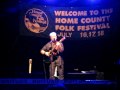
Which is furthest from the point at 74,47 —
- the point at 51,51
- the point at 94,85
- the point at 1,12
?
the point at 94,85

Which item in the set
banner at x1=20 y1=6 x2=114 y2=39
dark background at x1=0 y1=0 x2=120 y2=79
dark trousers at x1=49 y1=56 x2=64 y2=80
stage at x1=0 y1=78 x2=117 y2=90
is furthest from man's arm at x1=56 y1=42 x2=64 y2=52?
stage at x1=0 y1=78 x2=117 y2=90

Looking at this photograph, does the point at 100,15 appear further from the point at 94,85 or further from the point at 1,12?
the point at 94,85

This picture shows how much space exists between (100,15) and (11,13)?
118 inches

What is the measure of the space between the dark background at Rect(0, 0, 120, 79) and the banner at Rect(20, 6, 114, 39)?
0.26m

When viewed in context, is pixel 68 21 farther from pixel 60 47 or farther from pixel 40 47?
pixel 60 47

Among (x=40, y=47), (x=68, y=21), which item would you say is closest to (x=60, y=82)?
(x=68, y=21)

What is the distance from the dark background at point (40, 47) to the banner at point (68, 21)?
0.84 feet

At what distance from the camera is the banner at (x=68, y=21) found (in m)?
10.1

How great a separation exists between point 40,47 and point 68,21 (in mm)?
1408

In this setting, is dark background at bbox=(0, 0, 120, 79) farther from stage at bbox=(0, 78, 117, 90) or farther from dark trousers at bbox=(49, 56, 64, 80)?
stage at bbox=(0, 78, 117, 90)

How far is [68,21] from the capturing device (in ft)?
33.5

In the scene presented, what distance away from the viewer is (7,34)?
34.5 feet

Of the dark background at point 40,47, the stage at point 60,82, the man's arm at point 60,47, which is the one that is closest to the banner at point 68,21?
the dark background at point 40,47

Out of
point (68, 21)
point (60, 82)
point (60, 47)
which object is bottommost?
point (60, 82)
